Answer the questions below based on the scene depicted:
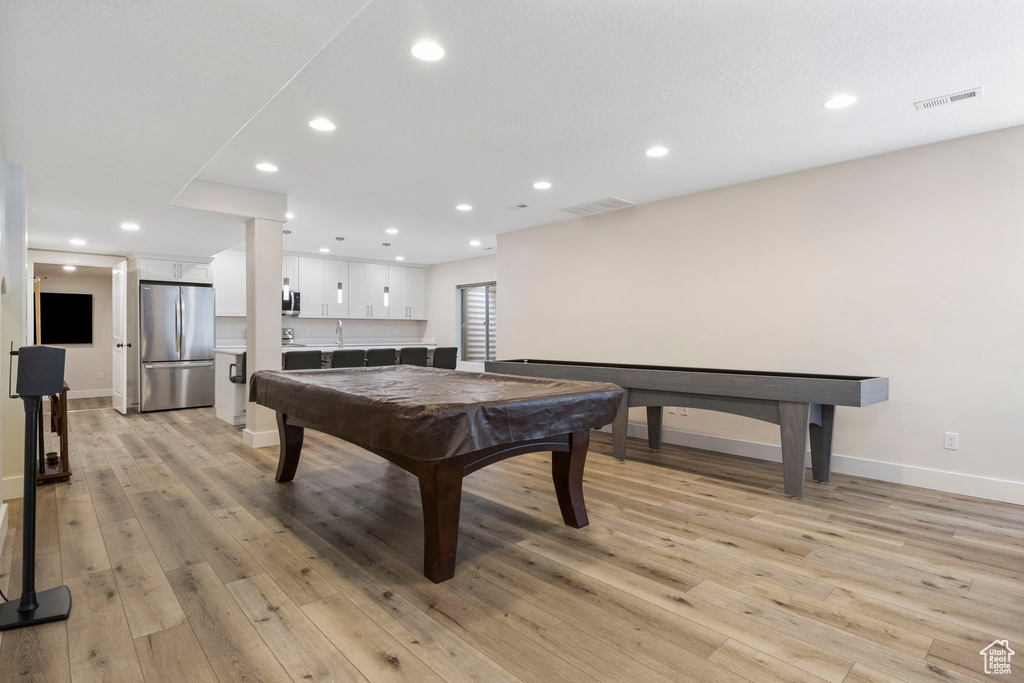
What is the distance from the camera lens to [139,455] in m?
4.34

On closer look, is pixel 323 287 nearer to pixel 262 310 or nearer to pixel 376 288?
pixel 376 288

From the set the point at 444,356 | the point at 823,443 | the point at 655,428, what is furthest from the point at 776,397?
the point at 444,356

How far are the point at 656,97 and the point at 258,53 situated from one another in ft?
6.36

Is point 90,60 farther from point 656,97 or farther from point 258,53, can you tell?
point 656,97

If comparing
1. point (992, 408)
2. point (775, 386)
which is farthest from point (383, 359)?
point (992, 408)

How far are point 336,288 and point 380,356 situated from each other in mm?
2779

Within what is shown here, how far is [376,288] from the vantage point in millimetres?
8836

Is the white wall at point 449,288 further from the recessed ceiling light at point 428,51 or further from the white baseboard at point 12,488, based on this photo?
the white baseboard at point 12,488

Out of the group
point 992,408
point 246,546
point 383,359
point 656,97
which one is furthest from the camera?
point 383,359

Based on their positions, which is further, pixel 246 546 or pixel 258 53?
pixel 246 546

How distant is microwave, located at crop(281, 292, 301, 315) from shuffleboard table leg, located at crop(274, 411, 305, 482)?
4.40 metres

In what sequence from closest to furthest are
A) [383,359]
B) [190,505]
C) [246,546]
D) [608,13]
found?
1. [608,13]
2. [246,546]
3. [190,505]
4. [383,359]

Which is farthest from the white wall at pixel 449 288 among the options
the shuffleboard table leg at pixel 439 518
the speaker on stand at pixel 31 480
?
the speaker on stand at pixel 31 480

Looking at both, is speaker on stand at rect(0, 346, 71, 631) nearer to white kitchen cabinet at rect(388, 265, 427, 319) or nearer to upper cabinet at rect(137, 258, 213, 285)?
upper cabinet at rect(137, 258, 213, 285)
